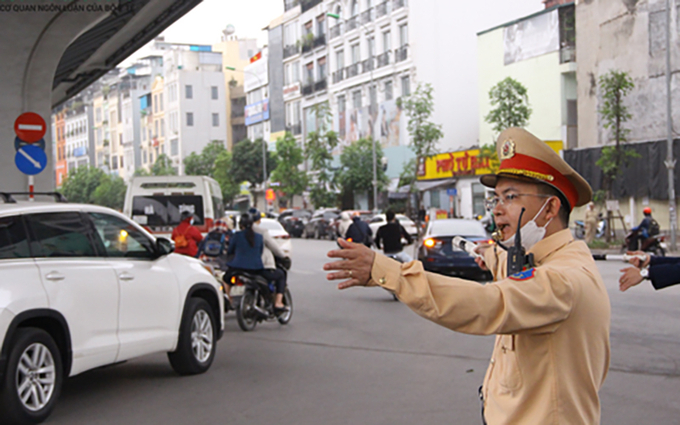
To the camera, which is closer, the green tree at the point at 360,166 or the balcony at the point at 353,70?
the green tree at the point at 360,166

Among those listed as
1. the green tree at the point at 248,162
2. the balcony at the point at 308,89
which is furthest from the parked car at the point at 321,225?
the green tree at the point at 248,162

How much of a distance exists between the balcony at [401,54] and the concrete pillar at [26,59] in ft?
124

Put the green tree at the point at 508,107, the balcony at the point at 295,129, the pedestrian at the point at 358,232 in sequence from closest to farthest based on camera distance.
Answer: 1. the pedestrian at the point at 358,232
2. the green tree at the point at 508,107
3. the balcony at the point at 295,129

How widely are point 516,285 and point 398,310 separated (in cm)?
1150

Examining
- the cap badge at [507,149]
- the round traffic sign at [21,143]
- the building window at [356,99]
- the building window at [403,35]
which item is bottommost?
the cap badge at [507,149]

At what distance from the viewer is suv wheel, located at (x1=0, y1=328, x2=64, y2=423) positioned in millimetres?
5879

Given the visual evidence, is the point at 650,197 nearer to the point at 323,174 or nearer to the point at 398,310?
the point at 398,310

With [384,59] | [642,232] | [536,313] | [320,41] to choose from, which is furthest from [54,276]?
[320,41]

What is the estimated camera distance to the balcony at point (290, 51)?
67250 mm

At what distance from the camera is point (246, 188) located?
74.9 metres

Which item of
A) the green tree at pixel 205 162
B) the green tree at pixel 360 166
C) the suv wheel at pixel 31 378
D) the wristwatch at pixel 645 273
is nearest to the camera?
the wristwatch at pixel 645 273

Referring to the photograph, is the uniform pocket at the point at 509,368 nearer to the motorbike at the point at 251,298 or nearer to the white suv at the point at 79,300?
the white suv at the point at 79,300

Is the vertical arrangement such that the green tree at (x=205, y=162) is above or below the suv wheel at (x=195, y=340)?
above

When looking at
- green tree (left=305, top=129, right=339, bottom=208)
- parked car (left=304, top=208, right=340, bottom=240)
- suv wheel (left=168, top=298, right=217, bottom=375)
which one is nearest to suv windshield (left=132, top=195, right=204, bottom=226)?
suv wheel (left=168, top=298, right=217, bottom=375)
